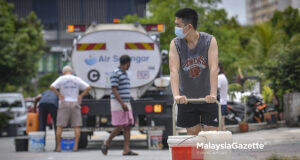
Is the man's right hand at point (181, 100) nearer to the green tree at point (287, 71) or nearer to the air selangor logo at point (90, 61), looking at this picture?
the air selangor logo at point (90, 61)

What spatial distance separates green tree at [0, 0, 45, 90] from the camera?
3022cm

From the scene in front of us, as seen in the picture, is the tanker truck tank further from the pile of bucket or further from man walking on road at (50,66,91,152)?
the pile of bucket

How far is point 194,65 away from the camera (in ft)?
22.5

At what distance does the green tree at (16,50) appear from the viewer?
30219 millimetres

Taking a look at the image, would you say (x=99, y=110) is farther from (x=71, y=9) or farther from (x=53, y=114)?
(x=71, y=9)

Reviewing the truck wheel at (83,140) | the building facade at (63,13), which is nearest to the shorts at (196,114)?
the truck wheel at (83,140)

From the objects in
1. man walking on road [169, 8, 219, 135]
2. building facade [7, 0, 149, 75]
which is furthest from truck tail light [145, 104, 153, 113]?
building facade [7, 0, 149, 75]

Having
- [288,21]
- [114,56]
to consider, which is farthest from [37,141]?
[288,21]

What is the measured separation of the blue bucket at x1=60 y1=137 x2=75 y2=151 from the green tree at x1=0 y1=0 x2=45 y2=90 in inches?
632

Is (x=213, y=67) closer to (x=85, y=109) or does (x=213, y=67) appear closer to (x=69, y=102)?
(x=69, y=102)

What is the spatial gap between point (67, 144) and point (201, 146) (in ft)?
30.2

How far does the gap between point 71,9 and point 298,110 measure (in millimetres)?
78817

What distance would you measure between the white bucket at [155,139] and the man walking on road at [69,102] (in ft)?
5.08

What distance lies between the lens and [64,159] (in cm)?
1187
